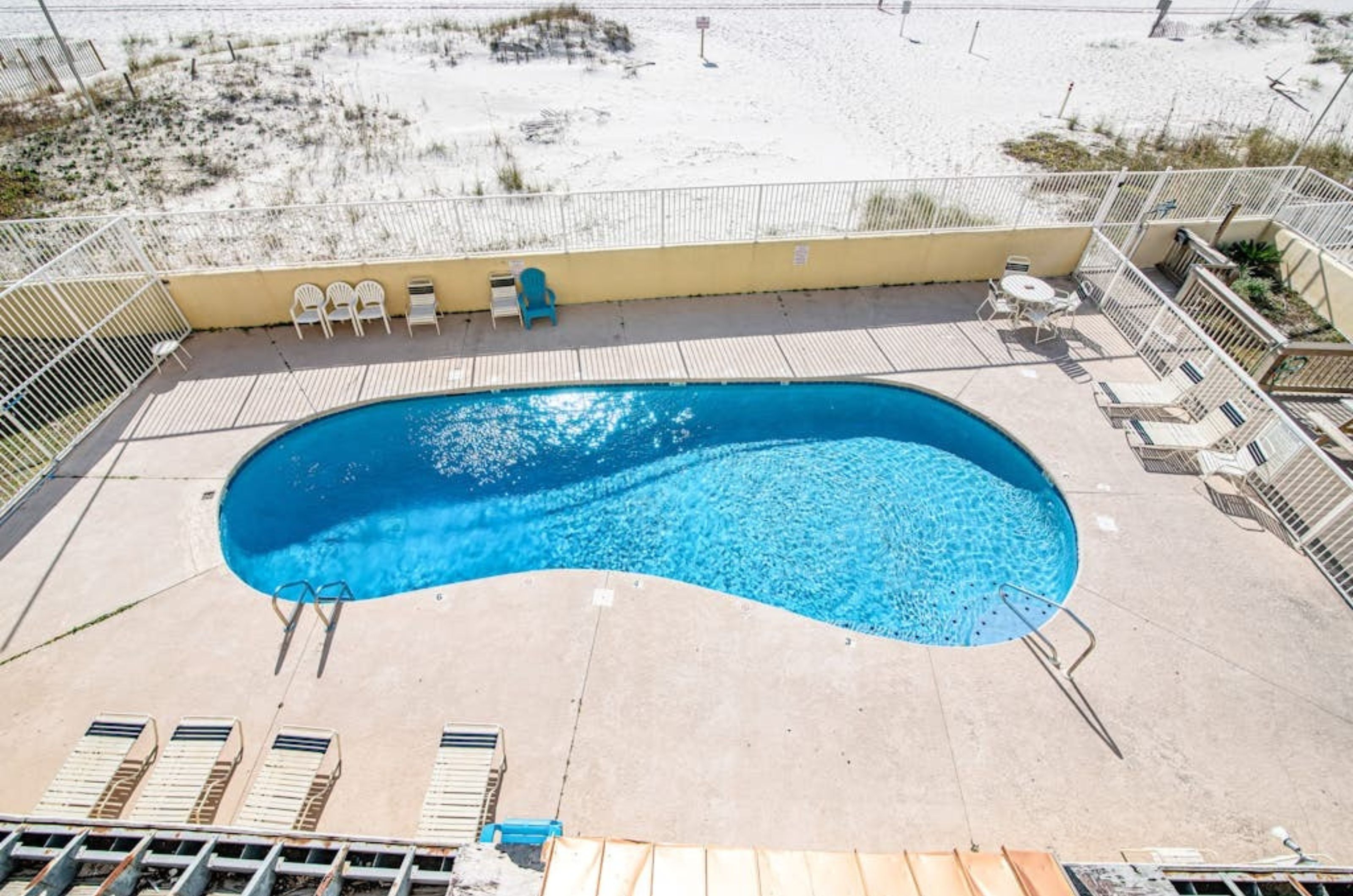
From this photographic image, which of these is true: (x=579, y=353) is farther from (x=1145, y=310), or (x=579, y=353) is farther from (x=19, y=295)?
(x=1145, y=310)

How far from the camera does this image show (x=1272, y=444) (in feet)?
29.9

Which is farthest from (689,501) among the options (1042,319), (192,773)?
(1042,319)

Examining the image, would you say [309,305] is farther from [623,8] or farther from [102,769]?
[623,8]

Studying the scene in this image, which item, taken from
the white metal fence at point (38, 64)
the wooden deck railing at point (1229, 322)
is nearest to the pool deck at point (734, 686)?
the wooden deck railing at point (1229, 322)

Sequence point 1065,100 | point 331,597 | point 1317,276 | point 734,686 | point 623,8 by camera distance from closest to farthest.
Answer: point 734,686 < point 331,597 < point 1317,276 < point 1065,100 < point 623,8

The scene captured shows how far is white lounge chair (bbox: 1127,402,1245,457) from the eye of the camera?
375 inches

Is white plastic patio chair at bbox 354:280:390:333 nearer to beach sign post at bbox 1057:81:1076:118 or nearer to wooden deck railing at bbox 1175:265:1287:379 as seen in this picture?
wooden deck railing at bbox 1175:265:1287:379

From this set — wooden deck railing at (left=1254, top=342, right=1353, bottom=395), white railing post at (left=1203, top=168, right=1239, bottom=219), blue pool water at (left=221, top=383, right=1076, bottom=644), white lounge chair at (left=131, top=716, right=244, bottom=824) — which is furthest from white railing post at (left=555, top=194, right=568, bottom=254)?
white railing post at (left=1203, top=168, right=1239, bottom=219)

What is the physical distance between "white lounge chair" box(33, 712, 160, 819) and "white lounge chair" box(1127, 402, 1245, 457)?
44.2ft

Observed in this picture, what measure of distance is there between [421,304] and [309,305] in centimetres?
195

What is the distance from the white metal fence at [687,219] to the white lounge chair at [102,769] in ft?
26.4

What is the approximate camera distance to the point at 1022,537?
926 centimetres

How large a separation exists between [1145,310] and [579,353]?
10.8m

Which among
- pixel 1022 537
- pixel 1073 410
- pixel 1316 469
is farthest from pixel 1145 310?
pixel 1022 537
